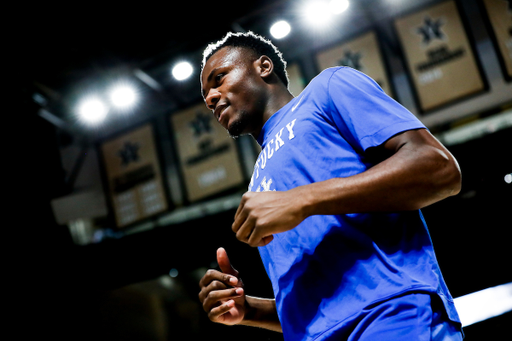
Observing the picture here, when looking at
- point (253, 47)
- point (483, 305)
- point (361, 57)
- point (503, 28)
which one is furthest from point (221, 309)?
point (503, 28)

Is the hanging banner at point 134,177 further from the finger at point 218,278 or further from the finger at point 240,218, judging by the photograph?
the finger at point 240,218

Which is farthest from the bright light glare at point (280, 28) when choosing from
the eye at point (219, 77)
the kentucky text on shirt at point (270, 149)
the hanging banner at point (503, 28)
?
the kentucky text on shirt at point (270, 149)

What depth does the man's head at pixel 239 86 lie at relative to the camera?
153 centimetres

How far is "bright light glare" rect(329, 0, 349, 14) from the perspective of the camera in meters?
4.64

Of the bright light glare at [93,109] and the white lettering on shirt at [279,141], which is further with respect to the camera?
the bright light glare at [93,109]

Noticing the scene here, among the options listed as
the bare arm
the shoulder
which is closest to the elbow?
the bare arm

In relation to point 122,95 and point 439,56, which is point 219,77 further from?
point 122,95

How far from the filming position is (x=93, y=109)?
5426 mm

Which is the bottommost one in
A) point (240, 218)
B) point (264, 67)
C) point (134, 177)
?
point (240, 218)

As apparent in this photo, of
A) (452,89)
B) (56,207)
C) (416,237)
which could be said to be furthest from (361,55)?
(56,207)

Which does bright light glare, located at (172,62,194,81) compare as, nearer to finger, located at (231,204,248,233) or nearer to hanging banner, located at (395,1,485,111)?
hanging banner, located at (395,1,485,111)

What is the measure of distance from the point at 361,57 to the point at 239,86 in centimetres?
341

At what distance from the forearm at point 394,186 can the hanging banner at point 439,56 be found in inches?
150

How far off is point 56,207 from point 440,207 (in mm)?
6176
